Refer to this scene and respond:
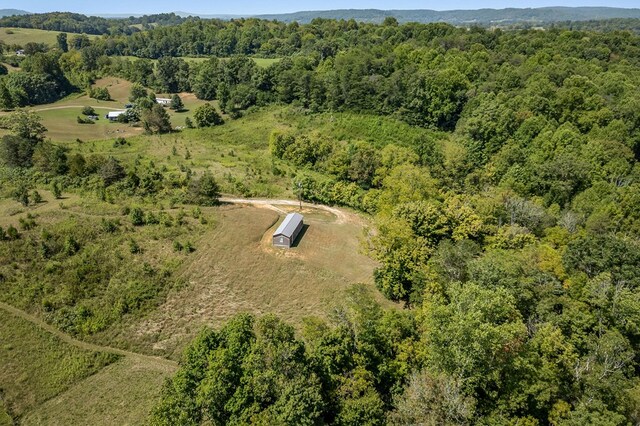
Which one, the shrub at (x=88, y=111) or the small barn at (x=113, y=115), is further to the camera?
the shrub at (x=88, y=111)

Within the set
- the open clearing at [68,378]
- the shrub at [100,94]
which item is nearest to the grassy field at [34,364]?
the open clearing at [68,378]

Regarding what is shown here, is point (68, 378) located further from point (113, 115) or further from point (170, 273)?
point (113, 115)

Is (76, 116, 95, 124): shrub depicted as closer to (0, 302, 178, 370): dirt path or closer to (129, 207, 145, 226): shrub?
(129, 207, 145, 226): shrub

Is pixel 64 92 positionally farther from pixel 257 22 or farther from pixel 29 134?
pixel 257 22

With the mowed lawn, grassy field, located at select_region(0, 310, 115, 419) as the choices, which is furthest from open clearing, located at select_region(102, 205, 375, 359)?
the mowed lawn

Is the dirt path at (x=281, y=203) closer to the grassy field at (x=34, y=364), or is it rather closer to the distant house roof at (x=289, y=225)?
the distant house roof at (x=289, y=225)

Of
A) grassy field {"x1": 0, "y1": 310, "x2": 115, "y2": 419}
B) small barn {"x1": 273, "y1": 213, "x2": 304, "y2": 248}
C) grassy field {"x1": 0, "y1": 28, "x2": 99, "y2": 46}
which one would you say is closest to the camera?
grassy field {"x1": 0, "y1": 310, "x2": 115, "y2": 419}

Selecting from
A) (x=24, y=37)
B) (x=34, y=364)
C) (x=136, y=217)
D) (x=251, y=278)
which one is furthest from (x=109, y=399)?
(x=24, y=37)
